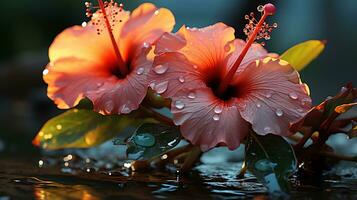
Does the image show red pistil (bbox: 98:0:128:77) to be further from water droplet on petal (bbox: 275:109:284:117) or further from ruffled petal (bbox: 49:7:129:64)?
water droplet on petal (bbox: 275:109:284:117)

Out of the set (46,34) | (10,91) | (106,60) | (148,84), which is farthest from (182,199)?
(46,34)

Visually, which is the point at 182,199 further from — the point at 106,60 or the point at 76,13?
the point at 76,13

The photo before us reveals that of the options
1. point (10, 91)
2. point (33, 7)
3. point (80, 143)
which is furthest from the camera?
point (33, 7)

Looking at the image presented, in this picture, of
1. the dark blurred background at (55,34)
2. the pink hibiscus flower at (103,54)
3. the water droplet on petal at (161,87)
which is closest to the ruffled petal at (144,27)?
the pink hibiscus flower at (103,54)

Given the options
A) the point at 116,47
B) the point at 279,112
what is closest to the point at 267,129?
the point at 279,112

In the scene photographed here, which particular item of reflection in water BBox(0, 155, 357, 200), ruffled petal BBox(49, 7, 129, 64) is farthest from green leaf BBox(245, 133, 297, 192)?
ruffled petal BBox(49, 7, 129, 64)

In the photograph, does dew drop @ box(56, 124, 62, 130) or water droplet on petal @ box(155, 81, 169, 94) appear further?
dew drop @ box(56, 124, 62, 130)
